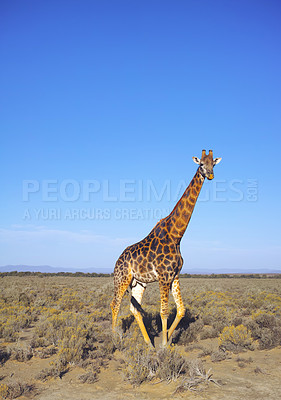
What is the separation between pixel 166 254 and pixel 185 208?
125cm

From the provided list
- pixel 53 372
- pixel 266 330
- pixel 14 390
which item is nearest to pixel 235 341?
pixel 266 330

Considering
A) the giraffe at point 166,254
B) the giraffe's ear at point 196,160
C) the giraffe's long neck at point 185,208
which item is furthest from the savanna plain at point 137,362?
the giraffe's ear at point 196,160

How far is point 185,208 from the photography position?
7719 mm

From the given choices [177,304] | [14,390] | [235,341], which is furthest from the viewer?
[235,341]

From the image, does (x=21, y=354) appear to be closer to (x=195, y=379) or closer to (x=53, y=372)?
(x=53, y=372)

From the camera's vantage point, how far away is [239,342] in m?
8.97

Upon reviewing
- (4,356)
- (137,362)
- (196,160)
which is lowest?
(4,356)

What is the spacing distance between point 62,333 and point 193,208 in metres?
5.66

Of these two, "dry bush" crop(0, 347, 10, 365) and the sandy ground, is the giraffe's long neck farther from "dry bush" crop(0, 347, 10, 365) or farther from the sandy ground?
"dry bush" crop(0, 347, 10, 365)

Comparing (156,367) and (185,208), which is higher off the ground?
(185,208)

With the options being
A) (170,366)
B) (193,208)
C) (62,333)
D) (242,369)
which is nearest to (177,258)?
(193,208)

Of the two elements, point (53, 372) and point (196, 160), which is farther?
point (196, 160)

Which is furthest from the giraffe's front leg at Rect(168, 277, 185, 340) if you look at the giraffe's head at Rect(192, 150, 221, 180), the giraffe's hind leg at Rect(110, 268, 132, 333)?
the giraffe's head at Rect(192, 150, 221, 180)

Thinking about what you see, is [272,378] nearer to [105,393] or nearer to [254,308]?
[105,393]
